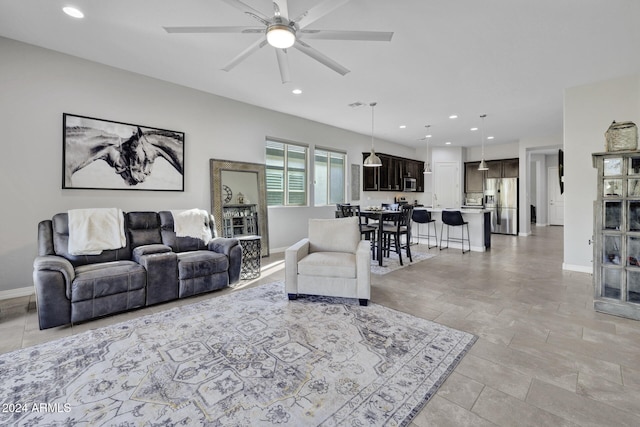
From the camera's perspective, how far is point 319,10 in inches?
76.7

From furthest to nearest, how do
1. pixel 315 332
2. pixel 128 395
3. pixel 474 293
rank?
pixel 474 293 → pixel 315 332 → pixel 128 395

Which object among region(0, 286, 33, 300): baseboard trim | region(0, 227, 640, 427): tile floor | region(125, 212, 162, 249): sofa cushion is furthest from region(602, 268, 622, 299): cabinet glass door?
region(0, 286, 33, 300): baseboard trim

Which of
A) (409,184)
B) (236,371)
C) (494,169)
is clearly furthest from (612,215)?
(494,169)

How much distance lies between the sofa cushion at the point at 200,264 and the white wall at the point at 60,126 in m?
1.36

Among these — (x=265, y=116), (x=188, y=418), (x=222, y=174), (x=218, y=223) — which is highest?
(x=265, y=116)

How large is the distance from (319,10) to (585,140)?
4496 millimetres

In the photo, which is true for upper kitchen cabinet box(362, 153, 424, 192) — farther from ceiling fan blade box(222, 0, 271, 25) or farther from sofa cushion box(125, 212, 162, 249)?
ceiling fan blade box(222, 0, 271, 25)

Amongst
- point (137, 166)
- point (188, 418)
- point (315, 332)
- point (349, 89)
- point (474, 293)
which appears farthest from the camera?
point (349, 89)

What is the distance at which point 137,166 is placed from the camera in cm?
399

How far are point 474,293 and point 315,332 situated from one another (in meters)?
2.15

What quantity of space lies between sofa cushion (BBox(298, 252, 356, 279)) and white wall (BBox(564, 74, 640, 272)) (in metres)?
3.69

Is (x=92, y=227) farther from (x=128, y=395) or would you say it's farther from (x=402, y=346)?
(x=402, y=346)

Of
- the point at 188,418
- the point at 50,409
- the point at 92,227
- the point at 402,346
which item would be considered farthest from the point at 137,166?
the point at 402,346

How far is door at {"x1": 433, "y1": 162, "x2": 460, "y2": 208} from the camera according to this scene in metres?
9.50
